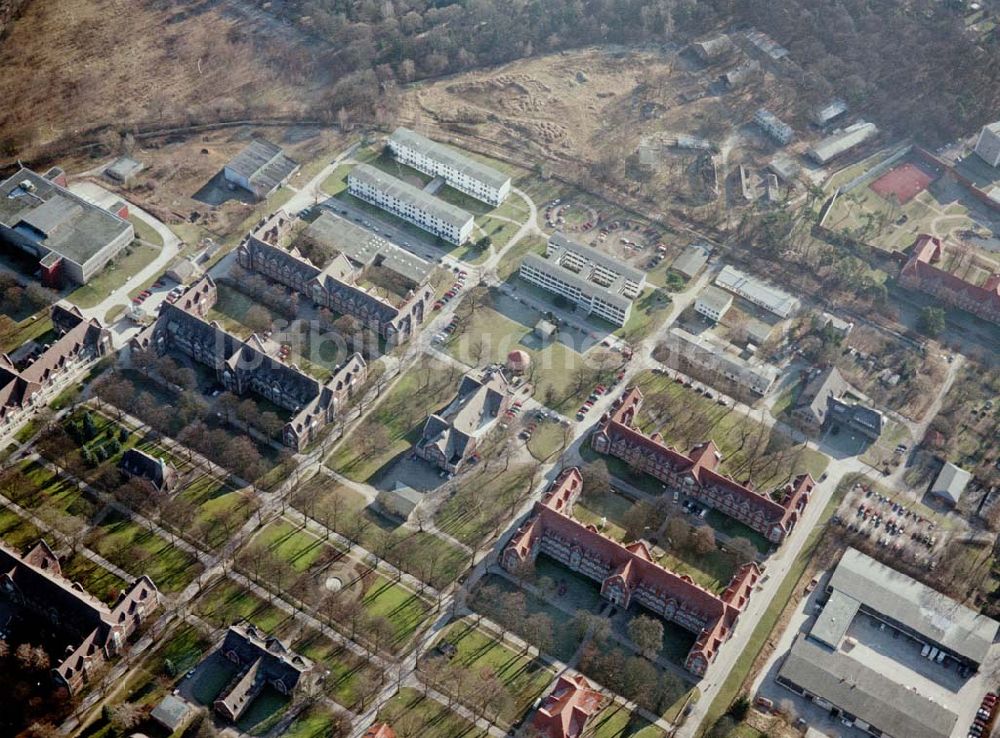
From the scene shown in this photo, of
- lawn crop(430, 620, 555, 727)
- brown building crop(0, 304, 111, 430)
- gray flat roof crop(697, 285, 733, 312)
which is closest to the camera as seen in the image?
lawn crop(430, 620, 555, 727)

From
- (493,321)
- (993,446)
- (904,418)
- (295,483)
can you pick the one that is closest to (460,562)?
(295,483)

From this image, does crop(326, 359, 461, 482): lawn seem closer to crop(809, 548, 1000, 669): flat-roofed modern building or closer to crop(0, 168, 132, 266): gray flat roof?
crop(0, 168, 132, 266): gray flat roof

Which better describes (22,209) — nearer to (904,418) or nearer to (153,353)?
(153,353)

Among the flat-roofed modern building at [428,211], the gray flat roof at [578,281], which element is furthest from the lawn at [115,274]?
the gray flat roof at [578,281]

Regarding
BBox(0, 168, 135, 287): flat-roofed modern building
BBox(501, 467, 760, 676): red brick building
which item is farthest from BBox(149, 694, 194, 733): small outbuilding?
BBox(0, 168, 135, 287): flat-roofed modern building

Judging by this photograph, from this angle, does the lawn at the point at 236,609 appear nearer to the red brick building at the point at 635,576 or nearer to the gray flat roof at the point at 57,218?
the red brick building at the point at 635,576

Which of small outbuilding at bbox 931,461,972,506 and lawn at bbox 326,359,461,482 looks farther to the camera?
small outbuilding at bbox 931,461,972,506

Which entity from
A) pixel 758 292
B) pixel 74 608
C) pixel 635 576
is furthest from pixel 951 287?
pixel 74 608
